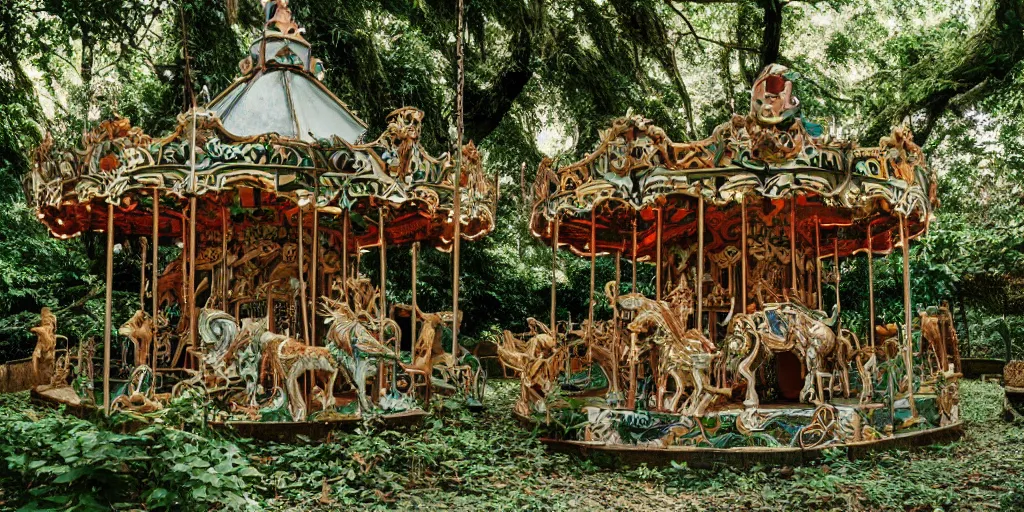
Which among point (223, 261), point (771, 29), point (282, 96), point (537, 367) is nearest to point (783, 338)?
point (537, 367)

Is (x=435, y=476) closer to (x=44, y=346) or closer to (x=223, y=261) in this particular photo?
(x=223, y=261)

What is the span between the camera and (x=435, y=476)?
8.20 metres

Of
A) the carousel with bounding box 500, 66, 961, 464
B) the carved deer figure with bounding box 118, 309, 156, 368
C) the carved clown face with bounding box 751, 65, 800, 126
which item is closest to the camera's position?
the carousel with bounding box 500, 66, 961, 464

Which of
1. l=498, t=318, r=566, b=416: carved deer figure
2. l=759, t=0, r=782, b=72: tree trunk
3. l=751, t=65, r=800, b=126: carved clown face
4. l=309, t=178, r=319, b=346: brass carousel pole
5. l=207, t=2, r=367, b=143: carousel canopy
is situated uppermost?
l=759, t=0, r=782, b=72: tree trunk

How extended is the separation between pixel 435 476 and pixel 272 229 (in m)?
5.39

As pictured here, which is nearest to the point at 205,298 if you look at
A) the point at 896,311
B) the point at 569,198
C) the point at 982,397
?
the point at 569,198

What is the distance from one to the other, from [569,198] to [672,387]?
9.66 feet

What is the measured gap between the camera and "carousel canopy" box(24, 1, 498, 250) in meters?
10.1

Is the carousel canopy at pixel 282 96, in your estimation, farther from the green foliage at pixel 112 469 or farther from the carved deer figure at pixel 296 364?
the green foliage at pixel 112 469

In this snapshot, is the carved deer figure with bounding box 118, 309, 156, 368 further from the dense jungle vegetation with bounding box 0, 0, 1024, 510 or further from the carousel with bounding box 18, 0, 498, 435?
the dense jungle vegetation with bounding box 0, 0, 1024, 510

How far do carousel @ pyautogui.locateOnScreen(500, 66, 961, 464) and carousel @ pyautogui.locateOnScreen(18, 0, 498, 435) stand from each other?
1.65m

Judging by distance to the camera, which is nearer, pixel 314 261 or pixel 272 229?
pixel 314 261

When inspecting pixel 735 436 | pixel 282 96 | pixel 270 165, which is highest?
pixel 282 96

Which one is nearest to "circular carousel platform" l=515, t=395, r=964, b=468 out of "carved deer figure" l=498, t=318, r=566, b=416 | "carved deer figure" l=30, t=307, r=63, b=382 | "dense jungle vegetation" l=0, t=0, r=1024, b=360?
"carved deer figure" l=498, t=318, r=566, b=416
